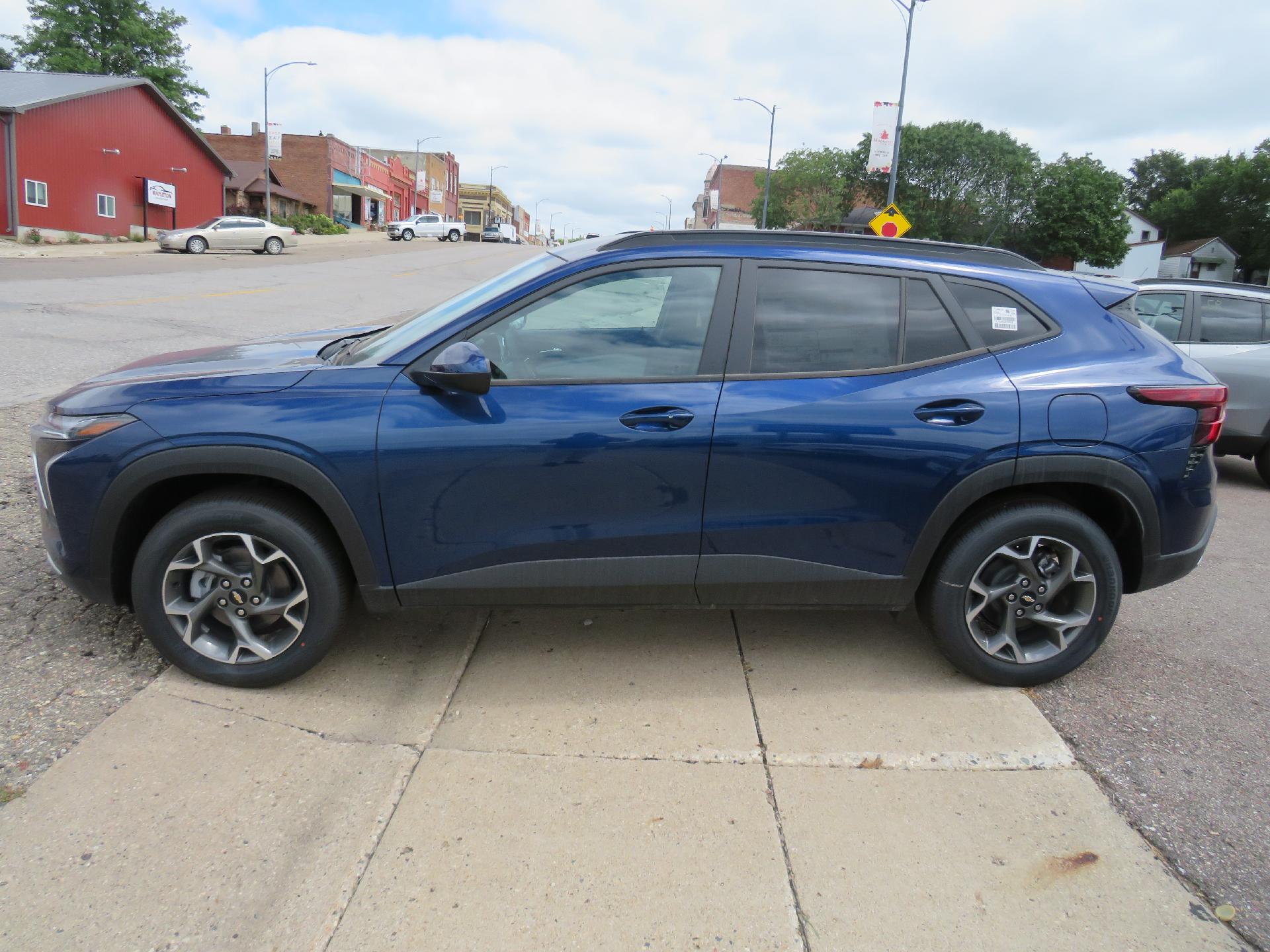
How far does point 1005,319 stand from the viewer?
11.7 ft

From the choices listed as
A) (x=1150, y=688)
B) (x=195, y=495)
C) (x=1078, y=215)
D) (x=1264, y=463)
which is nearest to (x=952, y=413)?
(x=1150, y=688)

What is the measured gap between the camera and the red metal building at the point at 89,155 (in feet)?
99.7

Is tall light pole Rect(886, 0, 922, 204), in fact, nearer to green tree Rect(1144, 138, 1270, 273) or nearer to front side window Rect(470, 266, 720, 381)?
front side window Rect(470, 266, 720, 381)

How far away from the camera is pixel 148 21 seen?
178 ft

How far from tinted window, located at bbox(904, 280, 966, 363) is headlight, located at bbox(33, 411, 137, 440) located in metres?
2.88

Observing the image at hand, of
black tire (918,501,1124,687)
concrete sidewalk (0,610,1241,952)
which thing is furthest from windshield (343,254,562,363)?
black tire (918,501,1124,687)

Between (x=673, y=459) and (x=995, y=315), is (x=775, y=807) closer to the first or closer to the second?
(x=673, y=459)

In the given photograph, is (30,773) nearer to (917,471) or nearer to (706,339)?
(706,339)

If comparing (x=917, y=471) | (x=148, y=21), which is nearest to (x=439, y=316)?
(x=917, y=471)

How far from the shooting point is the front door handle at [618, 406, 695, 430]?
3.26 meters

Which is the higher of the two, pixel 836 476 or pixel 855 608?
pixel 836 476

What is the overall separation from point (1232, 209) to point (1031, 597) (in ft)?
281

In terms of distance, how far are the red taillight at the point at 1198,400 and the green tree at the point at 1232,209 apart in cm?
7440

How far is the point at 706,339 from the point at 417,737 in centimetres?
178
